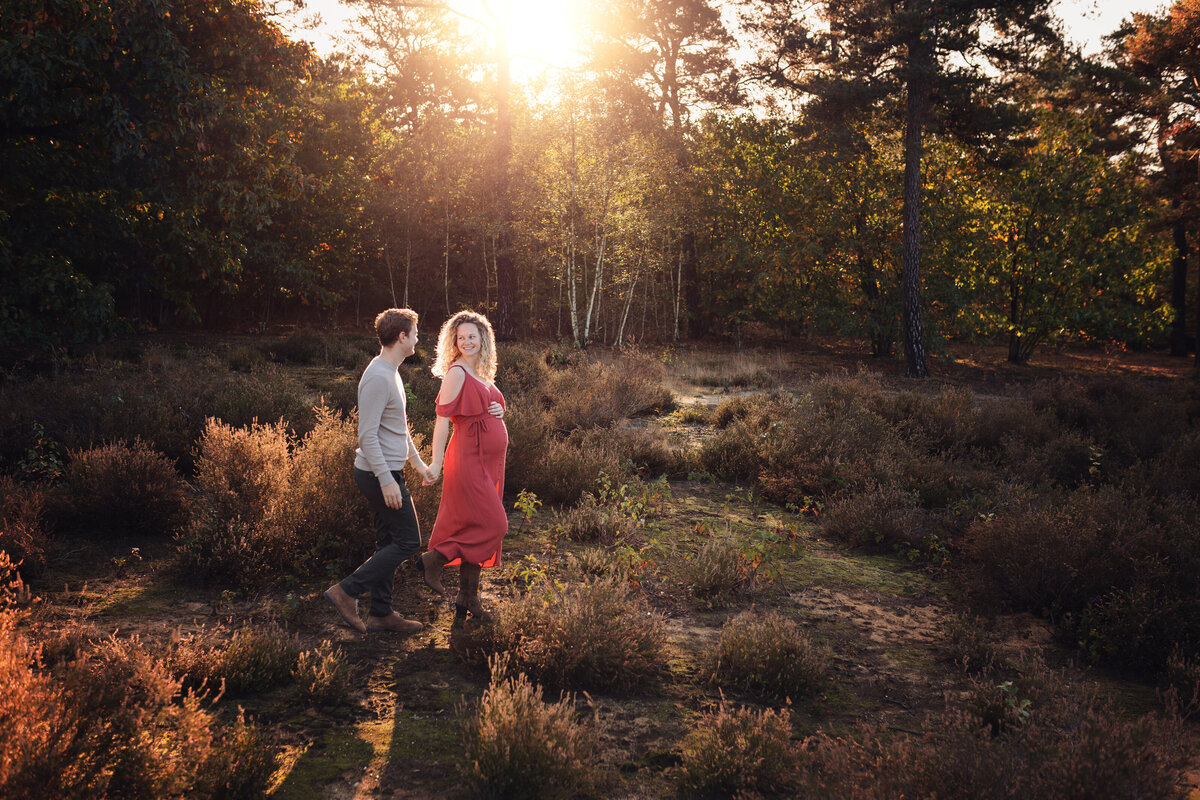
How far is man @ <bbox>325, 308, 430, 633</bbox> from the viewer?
13.6 ft

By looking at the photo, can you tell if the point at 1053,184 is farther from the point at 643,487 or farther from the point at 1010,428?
the point at 643,487

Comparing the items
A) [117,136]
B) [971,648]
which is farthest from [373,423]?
[117,136]

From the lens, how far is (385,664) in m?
4.09

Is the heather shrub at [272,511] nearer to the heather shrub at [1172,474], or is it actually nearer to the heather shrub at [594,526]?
the heather shrub at [594,526]

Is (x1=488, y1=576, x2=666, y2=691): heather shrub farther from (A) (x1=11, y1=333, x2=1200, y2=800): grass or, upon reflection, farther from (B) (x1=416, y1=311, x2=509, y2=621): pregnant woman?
(B) (x1=416, y1=311, x2=509, y2=621): pregnant woman

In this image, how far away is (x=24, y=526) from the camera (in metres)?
4.96

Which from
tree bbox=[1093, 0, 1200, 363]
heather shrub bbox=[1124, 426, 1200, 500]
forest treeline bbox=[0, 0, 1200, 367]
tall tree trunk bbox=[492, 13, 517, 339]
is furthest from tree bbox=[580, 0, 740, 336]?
heather shrub bbox=[1124, 426, 1200, 500]

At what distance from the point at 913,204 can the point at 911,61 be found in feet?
12.0

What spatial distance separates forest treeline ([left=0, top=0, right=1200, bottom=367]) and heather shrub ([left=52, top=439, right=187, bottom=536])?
5.37 m

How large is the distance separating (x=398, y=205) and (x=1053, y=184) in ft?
81.8

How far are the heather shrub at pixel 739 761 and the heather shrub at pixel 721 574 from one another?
6.76 ft

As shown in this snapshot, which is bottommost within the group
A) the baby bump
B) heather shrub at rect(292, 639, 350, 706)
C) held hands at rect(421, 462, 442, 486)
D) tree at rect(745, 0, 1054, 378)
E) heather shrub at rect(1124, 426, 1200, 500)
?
heather shrub at rect(292, 639, 350, 706)

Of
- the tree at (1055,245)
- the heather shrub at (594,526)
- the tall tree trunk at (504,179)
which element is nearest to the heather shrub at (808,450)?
the heather shrub at (594,526)

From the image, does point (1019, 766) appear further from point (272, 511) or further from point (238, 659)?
point (272, 511)
